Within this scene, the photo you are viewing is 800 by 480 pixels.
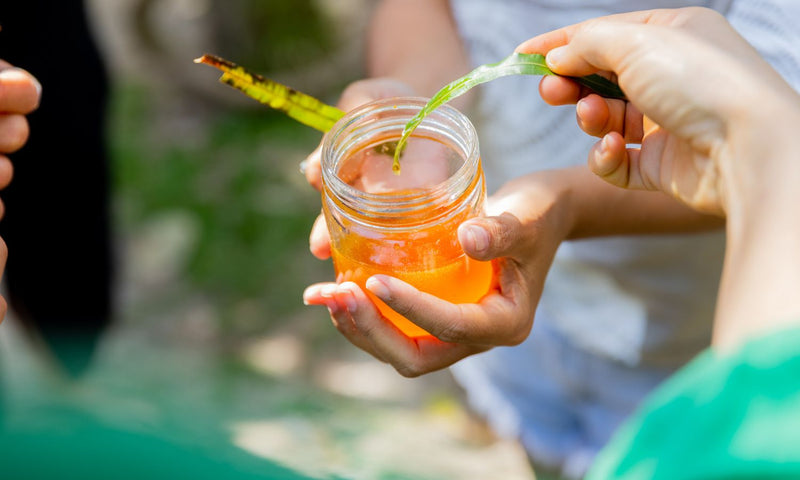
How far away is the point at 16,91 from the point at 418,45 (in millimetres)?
741

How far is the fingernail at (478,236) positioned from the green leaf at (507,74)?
0.15 meters

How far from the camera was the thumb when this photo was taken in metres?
0.90

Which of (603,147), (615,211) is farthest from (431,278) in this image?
(615,211)

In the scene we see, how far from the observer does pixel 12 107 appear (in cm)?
102

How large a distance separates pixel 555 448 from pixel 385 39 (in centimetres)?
103

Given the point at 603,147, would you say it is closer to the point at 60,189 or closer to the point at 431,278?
the point at 431,278

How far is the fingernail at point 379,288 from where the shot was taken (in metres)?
0.89

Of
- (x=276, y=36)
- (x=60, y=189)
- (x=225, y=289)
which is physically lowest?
(x=60, y=189)

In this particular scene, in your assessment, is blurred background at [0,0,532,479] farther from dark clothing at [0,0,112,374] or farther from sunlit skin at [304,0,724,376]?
sunlit skin at [304,0,724,376]

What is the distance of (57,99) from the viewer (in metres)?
1.97

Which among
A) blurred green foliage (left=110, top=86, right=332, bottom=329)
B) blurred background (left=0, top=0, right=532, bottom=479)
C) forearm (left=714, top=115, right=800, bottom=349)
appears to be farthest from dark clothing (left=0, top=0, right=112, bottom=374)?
forearm (left=714, top=115, right=800, bottom=349)

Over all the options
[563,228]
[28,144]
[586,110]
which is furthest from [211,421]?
[28,144]

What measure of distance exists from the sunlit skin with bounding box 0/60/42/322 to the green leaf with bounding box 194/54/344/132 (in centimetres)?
29

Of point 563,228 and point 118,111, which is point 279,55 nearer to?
point 118,111
